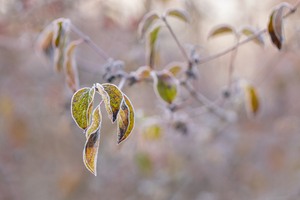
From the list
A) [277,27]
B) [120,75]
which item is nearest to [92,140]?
[120,75]

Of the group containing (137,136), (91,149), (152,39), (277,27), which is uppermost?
(137,136)

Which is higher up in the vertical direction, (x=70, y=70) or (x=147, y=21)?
(x=147, y=21)

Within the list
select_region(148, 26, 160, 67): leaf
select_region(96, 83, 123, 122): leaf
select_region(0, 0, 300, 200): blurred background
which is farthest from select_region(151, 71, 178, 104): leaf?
select_region(0, 0, 300, 200): blurred background

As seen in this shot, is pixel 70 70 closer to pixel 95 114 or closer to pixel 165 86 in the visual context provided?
pixel 165 86

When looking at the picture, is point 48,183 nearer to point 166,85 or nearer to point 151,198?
point 151,198

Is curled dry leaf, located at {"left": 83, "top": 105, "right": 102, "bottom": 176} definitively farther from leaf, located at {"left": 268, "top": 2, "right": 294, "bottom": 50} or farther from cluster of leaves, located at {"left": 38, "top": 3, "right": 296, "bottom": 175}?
leaf, located at {"left": 268, "top": 2, "right": 294, "bottom": 50}

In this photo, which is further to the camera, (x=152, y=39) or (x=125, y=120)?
(x=152, y=39)

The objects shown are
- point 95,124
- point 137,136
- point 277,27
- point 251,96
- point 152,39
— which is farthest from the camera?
point 137,136
